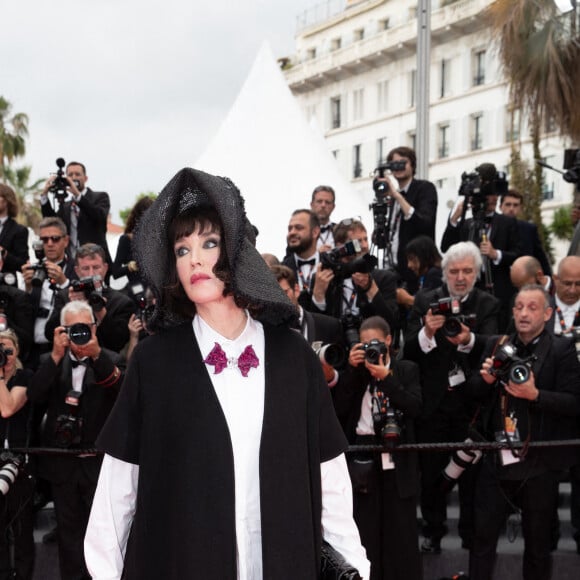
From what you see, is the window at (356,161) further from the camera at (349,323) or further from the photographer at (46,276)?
the camera at (349,323)

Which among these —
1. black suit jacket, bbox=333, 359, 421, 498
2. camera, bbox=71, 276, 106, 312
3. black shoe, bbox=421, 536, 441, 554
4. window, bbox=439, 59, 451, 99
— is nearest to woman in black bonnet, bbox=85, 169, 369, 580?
black suit jacket, bbox=333, 359, 421, 498

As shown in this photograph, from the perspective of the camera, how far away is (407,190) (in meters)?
7.41

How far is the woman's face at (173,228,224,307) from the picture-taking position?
2.74m

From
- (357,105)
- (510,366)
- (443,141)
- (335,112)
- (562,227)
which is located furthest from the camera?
(335,112)

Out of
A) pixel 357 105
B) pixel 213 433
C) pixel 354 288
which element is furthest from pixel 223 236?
pixel 357 105

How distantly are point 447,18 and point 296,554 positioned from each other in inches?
1327

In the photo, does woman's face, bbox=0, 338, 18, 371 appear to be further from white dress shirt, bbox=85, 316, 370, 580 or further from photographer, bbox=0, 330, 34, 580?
white dress shirt, bbox=85, 316, 370, 580

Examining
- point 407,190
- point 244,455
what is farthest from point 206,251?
point 407,190

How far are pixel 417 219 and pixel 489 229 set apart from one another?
0.64 metres

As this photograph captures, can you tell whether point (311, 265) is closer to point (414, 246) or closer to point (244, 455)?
point (414, 246)

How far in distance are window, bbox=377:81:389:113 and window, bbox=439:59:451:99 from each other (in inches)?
98.2

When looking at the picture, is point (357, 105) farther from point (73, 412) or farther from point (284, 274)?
point (73, 412)

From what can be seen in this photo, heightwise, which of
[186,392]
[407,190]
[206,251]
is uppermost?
[407,190]

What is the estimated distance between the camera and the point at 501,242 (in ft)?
24.4
